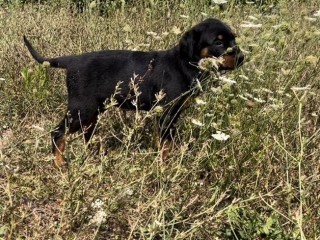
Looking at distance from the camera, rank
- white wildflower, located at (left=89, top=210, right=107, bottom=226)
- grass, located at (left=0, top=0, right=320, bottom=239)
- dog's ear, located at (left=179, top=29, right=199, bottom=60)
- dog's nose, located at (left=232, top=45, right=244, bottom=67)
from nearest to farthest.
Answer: white wildflower, located at (left=89, top=210, right=107, bottom=226) < grass, located at (left=0, top=0, right=320, bottom=239) < dog's nose, located at (left=232, top=45, right=244, bottom=67) < dog's ear, located at (left=179, top=29, right=199, bottom=60)

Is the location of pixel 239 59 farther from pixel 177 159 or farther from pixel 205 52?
pixel 177 159

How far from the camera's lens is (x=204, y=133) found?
10.1ft

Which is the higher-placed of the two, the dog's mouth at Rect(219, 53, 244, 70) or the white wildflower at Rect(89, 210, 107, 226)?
the dog's mouth at Rect(219, 53, 244, 70)

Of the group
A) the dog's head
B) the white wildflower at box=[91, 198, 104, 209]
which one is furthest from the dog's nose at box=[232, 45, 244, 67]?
the white wildflower at box=[91, 198, 104, 209]

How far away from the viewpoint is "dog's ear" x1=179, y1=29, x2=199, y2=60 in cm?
358

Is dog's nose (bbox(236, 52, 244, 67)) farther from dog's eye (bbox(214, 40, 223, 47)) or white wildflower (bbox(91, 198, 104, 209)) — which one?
white wildflower (bbox(91, 198, 104, 209))

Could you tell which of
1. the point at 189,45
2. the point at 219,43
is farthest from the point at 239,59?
the point at 189,45

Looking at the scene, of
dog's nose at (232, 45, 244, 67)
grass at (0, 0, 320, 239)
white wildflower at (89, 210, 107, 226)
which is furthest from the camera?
dog's nose at (232, 45, 244, 67)

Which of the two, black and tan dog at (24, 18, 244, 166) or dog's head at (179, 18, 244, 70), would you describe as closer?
black and tan dog at (24, 18, 244, 166)

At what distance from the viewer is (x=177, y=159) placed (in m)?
2.45

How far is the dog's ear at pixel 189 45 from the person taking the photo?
3.58m

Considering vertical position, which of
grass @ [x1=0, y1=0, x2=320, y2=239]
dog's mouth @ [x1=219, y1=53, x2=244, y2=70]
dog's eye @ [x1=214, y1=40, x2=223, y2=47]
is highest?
dog's eye @ [x1=214, y1=40, x2=223, y2=47]

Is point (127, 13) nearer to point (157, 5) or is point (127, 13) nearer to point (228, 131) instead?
point (157, 5)


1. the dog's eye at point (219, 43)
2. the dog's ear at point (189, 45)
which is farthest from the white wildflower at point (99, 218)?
the dog's eye at point (219, 43)
